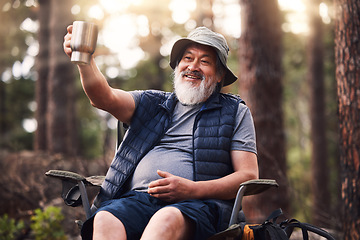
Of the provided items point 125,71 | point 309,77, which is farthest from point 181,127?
point 125,71

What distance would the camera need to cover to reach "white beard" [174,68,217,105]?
3.22 m

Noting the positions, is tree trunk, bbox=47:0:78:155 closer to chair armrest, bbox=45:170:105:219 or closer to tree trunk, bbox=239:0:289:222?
tree trunk, bbox=239:0:289:222

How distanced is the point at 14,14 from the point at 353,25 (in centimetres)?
1222

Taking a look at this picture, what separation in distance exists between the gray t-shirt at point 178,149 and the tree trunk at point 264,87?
9.50 feet

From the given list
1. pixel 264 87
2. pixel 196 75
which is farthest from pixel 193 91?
pixel 264 87

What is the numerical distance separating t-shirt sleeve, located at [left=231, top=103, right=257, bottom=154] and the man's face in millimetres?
292

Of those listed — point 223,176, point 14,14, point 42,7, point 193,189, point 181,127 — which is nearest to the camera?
point 193,189

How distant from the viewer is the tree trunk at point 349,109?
12.4ft

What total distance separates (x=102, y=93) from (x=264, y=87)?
3.67 meters

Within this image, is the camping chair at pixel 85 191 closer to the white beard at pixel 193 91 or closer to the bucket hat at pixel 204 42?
the white beard at pixel 193 91

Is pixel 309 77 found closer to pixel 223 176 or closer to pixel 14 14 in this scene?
pixel 14 14

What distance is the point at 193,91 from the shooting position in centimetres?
321

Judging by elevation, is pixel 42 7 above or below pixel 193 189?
above

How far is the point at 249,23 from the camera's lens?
20.7ft
